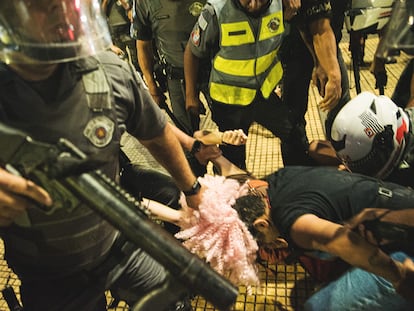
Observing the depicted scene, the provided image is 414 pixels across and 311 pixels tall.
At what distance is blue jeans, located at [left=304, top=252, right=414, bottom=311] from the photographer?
1588mm

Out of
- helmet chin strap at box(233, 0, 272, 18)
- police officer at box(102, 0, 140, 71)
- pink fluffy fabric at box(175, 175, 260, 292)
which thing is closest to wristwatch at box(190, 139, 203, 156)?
pink fluffy fabric at box(175, 175, 260, 292)

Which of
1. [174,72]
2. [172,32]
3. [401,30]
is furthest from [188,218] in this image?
[172,32]

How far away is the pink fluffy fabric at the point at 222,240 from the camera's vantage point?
1885 mm

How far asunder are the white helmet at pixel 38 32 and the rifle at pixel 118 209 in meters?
0.27

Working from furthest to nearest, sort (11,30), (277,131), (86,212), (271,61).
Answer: (277,131) < (271,61) < (86,212) < (11,30)

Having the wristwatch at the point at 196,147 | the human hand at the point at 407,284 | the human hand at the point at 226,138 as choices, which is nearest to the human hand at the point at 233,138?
the human hand at the point at 226,138

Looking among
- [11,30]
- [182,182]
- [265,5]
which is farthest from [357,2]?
[11,30]

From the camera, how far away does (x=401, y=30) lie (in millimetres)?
1383

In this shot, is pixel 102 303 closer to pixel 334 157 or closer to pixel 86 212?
pixel 86 212

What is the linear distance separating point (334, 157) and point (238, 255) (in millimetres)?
1218

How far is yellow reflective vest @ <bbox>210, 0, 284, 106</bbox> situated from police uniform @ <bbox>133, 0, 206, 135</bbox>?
573 mm

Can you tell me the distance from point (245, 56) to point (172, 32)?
33.1 inches

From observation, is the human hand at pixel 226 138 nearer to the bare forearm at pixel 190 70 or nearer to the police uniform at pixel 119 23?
the bare forearm at pixel 190 70

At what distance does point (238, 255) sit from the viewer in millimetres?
1887
